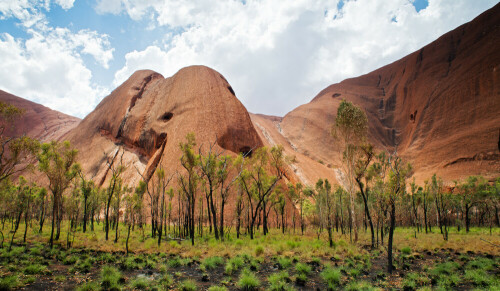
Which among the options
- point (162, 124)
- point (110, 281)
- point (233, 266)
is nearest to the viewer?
point (110, 281)

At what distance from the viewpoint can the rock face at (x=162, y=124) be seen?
5294 cm

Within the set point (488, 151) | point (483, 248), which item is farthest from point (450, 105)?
point (483, 248)

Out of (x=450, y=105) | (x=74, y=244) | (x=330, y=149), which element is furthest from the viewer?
(x=330, y=149)

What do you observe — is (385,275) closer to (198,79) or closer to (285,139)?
(198,79)

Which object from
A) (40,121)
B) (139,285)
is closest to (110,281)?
(139,285)

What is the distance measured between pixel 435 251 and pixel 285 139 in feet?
274

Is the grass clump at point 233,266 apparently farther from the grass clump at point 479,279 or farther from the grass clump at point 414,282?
the grass clump at point 479,279

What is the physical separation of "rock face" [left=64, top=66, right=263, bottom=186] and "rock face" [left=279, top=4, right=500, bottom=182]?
24.2 metres

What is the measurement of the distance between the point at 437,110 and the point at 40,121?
175m

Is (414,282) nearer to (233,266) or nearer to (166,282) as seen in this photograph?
(233,266)

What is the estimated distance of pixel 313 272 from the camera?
1173 cm

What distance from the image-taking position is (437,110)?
3285 inches

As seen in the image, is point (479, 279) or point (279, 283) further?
point (479, 279)

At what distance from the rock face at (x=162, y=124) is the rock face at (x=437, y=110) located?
24.2 metres
